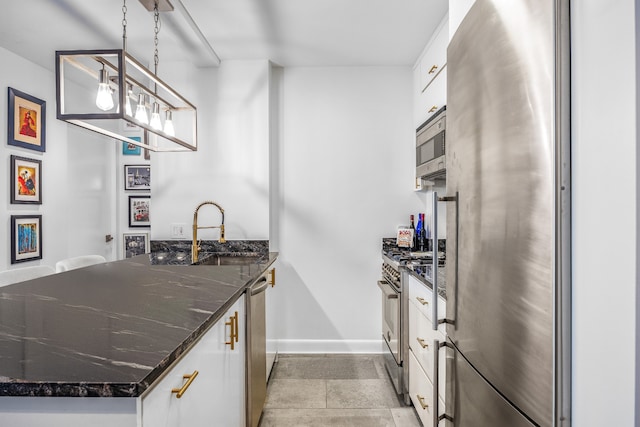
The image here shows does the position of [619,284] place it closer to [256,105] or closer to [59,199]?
[256,105]

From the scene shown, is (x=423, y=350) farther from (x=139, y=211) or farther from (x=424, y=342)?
(x=139, y=211)

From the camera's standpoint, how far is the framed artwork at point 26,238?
2.77 meters

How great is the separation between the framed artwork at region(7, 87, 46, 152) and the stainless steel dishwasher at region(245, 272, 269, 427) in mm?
2359

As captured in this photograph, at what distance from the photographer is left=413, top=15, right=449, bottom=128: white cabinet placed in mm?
2252

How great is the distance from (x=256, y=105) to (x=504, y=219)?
2524mm

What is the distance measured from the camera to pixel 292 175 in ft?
10.4

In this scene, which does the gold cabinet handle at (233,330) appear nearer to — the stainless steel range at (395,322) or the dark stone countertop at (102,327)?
the dark stone countertop at (102,327)

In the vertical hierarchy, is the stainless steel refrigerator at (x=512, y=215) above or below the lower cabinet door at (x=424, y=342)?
above

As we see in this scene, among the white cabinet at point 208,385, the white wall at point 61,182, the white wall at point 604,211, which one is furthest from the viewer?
the white wall at point 61,182

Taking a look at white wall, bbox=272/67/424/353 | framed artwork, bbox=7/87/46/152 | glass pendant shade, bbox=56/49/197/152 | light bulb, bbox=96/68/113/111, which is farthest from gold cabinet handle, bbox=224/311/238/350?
framed artwork, bbox=7/87/46/152

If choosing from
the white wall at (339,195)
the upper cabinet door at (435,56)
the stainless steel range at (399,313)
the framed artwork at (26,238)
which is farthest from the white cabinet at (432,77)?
the framed artwork at (26,238)

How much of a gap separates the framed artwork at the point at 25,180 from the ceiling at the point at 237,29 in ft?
2.78

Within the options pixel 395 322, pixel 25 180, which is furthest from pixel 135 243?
pixel 395 322

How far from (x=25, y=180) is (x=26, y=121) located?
48 centimetres
